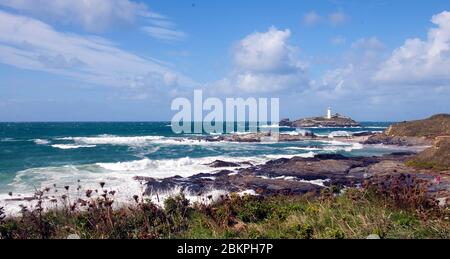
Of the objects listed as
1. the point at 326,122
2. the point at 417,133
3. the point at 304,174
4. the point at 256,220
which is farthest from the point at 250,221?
the point at 326,122

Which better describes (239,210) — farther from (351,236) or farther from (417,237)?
(417,237)

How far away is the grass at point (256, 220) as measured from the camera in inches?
238

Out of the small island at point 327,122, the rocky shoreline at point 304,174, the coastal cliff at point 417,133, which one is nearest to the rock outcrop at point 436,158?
the rocky shoreline at point 304,174

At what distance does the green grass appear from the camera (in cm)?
604

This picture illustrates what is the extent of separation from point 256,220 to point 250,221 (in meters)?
0.11

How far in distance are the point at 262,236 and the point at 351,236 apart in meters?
1.22

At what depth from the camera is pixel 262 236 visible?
20.0ft

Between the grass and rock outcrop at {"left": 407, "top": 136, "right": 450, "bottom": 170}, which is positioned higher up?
the grass

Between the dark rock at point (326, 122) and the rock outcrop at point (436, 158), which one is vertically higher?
the dark rock at point (326, 122)

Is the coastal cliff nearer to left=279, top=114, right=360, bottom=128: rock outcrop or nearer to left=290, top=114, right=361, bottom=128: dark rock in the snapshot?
left=290, top=114, right=361, bottom=128: dark rock

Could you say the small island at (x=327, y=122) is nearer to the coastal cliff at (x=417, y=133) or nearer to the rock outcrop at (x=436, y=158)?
the coastal cliff at (x=417, y=133)

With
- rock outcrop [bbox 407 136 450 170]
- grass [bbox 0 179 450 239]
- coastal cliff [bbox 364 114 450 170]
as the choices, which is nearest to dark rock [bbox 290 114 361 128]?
coastal cliff [bbox 364 114 450 170]
